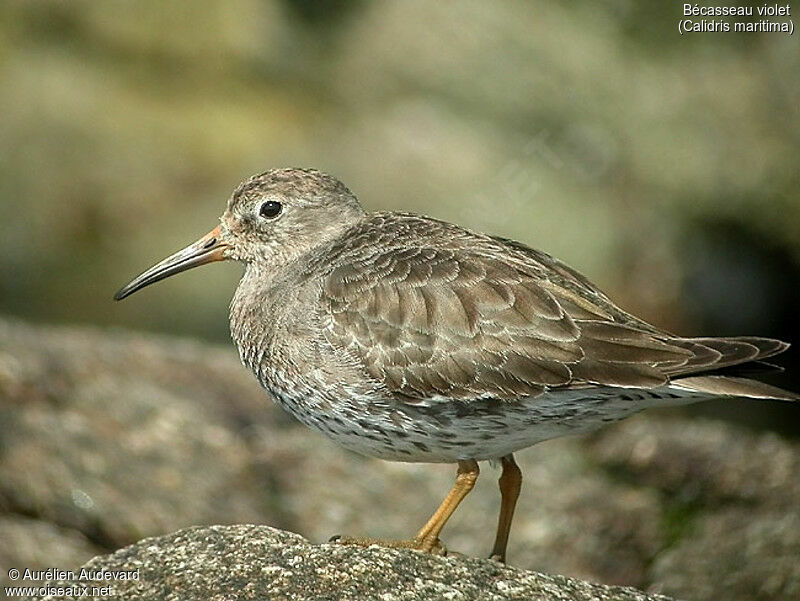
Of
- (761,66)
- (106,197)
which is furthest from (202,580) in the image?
(106,197)

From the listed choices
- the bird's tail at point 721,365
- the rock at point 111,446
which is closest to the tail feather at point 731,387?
the bird's tail at point 721,365

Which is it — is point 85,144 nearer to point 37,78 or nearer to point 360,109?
point 37,78

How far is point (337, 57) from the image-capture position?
1611 centimetres

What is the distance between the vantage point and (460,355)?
20.8ft

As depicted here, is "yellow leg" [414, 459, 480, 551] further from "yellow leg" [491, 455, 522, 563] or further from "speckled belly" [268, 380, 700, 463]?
"yellow leg" [491, 455, 522, 563]

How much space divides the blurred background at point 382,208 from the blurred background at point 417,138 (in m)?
0.03

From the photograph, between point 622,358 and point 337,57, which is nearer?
point 622,358

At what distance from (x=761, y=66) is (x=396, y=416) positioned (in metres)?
8.96

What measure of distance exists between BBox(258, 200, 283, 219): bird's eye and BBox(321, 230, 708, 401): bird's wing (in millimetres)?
918

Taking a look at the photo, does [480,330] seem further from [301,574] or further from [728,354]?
[301,574]

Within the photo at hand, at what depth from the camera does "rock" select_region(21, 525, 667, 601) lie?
223 inches

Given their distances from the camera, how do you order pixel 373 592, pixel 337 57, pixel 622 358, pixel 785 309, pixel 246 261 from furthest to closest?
pixel 337 57
pixel 785 309
pixel 246 261
pixel 622 358
pixel 373 592

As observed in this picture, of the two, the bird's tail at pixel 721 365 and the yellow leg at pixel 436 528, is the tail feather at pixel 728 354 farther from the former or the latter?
the yellow leg at pixel 436 528

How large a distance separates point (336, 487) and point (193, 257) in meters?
2.18
